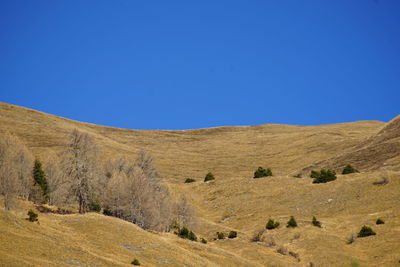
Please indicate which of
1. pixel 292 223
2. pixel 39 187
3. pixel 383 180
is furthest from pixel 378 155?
pixel 39 187

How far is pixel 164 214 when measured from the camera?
182 ft

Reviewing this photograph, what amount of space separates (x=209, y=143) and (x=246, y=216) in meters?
104

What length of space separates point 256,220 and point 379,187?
16814 millimetres

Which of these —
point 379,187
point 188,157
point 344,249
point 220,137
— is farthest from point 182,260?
point 220,137

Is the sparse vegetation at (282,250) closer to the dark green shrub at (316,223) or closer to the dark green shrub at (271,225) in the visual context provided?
the dark green shrub at (316,223)

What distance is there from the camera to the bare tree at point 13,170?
144 ft

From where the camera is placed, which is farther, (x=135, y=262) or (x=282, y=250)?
(x=282, y=250)

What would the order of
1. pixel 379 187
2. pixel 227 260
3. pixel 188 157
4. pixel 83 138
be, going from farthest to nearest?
1. pixel 188 157
2. pixel 379 187
3. pixel 83 138
4. pixel 227 260

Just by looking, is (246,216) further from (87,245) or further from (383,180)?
(87,245)

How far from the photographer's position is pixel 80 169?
174 ft

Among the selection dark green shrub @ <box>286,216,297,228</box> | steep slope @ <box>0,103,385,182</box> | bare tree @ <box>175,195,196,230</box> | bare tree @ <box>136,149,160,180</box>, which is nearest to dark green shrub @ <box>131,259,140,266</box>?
dark green shrub @ <box>286,216,297,228</box>

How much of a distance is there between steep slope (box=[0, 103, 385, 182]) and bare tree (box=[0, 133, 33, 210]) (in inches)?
1537

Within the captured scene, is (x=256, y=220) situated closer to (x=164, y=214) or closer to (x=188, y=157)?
(x=164, y=214)

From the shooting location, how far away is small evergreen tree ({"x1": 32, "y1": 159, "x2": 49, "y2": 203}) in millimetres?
56794
